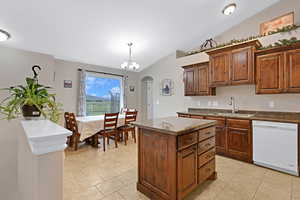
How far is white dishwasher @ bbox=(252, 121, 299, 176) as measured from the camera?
93.8 inches

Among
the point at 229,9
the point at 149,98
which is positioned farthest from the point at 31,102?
the point at 149,98

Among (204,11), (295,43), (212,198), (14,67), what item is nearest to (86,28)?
(14,67)

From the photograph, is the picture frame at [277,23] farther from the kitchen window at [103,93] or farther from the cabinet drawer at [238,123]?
the kitchen window at [103,93]

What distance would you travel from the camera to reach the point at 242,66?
3168mm

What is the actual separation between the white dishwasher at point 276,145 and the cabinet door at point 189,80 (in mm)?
1789

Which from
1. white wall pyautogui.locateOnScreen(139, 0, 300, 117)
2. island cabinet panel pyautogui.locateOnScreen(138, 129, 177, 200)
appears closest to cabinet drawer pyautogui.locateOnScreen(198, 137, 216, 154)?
island cabinet panel pyautogui.locateOnScreen(138, 129, 177, 200)

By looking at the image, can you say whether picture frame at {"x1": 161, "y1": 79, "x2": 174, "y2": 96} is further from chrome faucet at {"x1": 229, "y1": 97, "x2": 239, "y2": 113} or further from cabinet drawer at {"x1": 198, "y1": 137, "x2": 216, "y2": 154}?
cabinet drawer at {"x1": 198, "y1": 137, "x2": 216, "y2": 154}

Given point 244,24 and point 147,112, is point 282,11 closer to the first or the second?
point 244,24

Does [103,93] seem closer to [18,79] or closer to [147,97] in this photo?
[147,97]

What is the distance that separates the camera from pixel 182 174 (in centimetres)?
166

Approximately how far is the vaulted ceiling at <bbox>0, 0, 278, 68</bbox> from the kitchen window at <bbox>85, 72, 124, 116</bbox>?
0.92 metres

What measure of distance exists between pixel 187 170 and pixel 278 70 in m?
2.65

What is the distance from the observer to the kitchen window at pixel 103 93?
5.14 meters

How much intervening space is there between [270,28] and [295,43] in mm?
981
